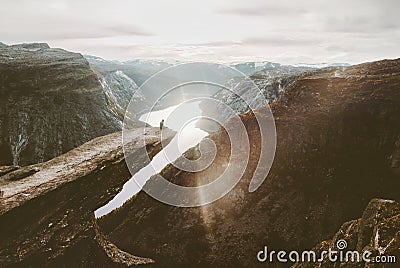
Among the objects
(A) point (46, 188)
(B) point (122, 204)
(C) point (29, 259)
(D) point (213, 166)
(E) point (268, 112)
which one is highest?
(E) point (268, 112)

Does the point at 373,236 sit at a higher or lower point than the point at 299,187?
higher

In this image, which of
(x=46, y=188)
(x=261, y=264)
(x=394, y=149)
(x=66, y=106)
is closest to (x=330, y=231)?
(x=261, y=264)

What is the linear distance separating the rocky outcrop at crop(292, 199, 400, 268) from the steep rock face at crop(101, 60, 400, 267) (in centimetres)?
410

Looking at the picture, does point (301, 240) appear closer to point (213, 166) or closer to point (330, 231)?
point (330, 231)

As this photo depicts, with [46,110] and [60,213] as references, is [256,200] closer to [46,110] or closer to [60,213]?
[60,213]

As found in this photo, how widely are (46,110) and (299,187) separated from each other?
94.3 meters

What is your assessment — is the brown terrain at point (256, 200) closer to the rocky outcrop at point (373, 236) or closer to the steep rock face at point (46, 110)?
the rocky outcrop at point (373, 236)

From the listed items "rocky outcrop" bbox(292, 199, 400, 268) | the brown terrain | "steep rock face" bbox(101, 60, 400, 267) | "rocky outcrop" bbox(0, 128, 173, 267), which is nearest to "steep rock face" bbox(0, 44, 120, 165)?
"rocky outcrop" bbox(0, 128, 173, 267)

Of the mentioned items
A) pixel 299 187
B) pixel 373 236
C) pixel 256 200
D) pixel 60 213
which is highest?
pixel 373 236

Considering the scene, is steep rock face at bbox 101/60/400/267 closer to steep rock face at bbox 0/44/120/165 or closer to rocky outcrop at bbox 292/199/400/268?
rocky outcrop at bbox 292/199/400/268

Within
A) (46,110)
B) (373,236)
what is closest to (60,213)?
(373,236)

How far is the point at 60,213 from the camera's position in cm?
2866

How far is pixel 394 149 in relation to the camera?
2238cm

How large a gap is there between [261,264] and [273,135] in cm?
1063
